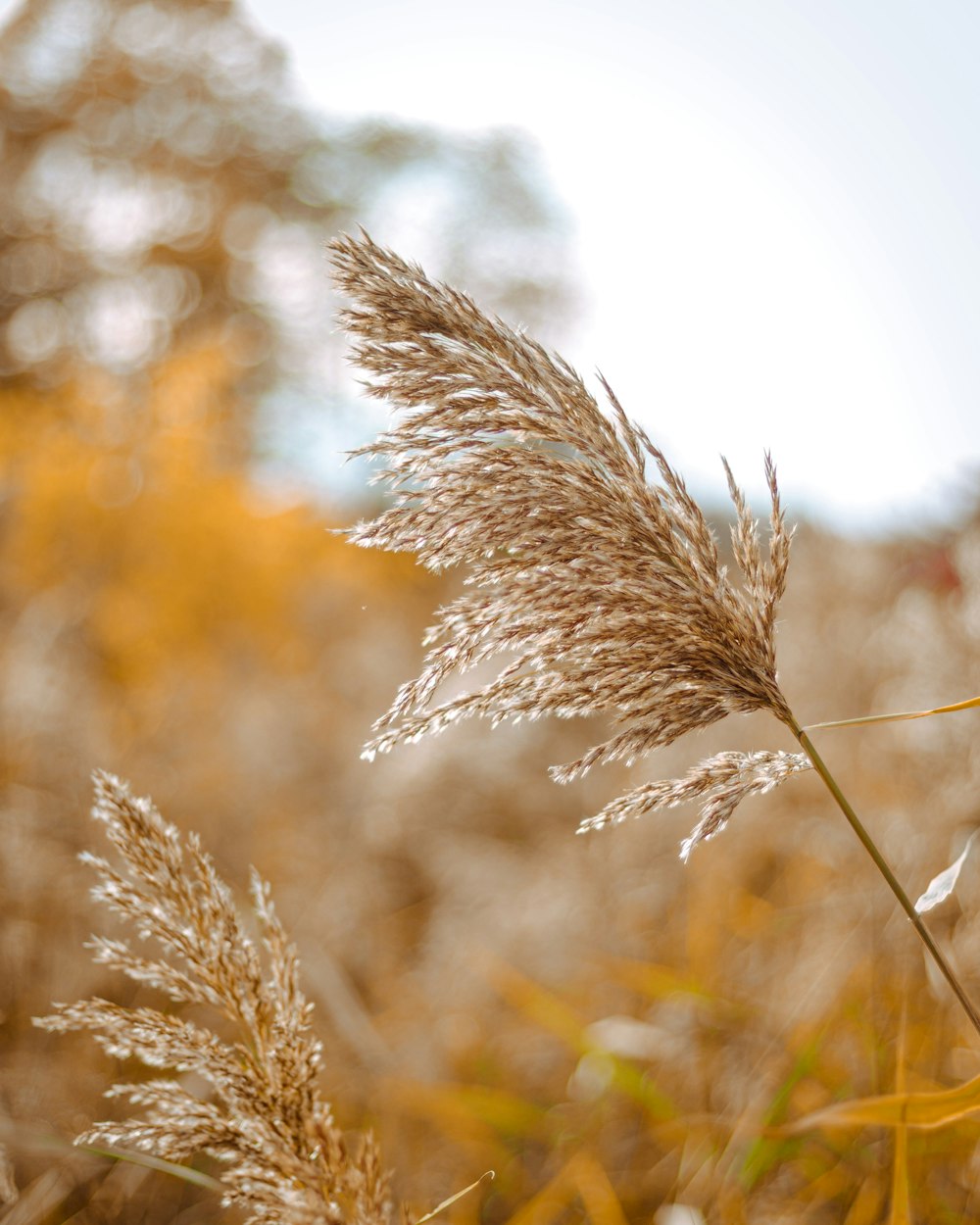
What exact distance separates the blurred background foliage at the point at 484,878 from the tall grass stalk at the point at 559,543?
0.10m

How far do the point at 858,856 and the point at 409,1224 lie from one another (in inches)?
54.8

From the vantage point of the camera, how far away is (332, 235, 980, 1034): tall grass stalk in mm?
656

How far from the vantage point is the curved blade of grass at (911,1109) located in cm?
66

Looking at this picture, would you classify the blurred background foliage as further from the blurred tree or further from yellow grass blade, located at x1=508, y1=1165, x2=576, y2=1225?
the blurred tree

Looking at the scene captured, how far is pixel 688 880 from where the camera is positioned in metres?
2.06

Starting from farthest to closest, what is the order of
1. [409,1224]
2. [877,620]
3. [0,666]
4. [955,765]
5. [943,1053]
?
1. [877,620]
2. [0,666]
3. [955,765]
4. [943,1053]
5. [409,1224]

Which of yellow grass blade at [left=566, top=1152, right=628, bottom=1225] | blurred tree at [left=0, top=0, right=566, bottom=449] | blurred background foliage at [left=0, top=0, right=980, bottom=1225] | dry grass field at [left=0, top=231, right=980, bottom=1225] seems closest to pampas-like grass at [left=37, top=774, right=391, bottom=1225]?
dry grass field at [left=0, top=231, right=980, bottom=1225]

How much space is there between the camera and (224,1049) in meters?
0.67

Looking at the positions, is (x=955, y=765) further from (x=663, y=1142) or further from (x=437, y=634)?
(x=437, y=634)

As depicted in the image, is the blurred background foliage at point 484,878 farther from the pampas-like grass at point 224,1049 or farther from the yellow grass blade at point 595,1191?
the pampas-like grass at point 224,1049

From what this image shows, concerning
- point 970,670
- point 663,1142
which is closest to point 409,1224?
point 663,1142

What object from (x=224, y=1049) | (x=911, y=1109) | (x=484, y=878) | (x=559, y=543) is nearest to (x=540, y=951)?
(x=484, y=878)

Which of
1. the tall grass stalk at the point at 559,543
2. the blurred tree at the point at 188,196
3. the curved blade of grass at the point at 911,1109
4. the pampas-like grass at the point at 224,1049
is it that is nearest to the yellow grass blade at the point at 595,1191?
the curved blade of grass at the point at 911,1109

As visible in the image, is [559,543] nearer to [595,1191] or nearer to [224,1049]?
[224,1049]
